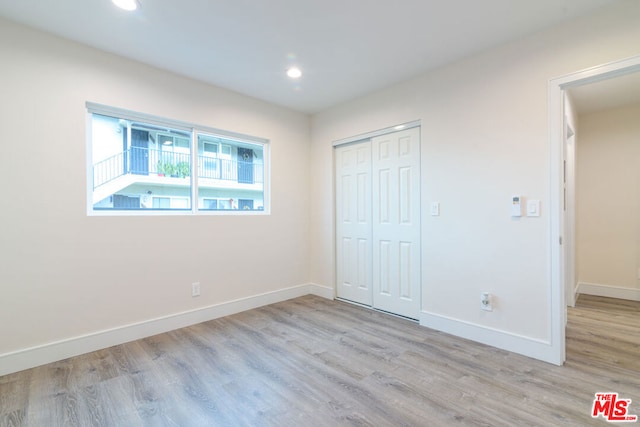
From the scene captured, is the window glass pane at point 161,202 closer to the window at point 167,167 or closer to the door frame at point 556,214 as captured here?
the window at point 167,167

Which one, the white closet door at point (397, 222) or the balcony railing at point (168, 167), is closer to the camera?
the balcony railing at point (168, 167)

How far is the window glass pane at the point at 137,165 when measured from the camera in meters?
2.61

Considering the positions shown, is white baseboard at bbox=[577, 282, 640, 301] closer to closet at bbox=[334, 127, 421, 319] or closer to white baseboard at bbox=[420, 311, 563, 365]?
white baseboard at bbox=[420, 311, 563, 365]

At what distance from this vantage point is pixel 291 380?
203 centimetres

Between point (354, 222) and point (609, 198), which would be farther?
point (609, 198)

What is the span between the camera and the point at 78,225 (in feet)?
7.93

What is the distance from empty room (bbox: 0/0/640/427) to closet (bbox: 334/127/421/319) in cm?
3

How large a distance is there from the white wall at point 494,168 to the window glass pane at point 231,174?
178 cm

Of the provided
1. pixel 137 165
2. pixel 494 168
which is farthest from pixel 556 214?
pixel 137 165

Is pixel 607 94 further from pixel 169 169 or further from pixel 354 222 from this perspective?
pixel 169 169

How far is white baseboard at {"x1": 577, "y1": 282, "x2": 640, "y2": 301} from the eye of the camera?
3740mm

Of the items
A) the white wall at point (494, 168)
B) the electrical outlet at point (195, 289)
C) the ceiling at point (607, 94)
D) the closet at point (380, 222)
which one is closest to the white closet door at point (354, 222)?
the closet at point (380, 222)

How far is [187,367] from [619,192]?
5460 mm

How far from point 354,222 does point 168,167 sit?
2248 millimetres
